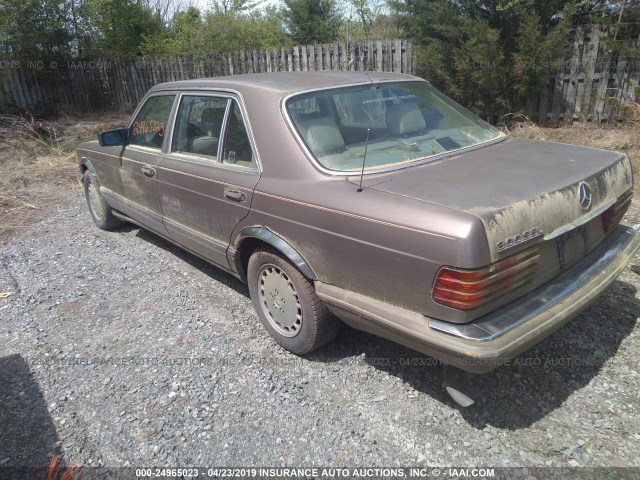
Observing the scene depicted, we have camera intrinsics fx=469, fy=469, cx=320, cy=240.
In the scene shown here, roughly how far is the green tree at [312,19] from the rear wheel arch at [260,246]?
20061 mm

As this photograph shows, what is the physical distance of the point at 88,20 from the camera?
1510cm

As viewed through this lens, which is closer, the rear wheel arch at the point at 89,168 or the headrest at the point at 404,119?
the headrest at the point at 404,119

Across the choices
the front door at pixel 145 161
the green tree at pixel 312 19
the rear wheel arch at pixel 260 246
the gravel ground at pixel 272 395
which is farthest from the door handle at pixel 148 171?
the green tree at pixel 312 19

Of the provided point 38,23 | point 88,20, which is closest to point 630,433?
point 38,23

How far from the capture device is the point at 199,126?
3752mm

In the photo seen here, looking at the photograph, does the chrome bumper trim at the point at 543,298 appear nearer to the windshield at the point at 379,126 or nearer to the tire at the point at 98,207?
the windshield at the point at 379,126

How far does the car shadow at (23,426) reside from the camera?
2488mm

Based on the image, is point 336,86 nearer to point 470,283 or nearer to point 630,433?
point 470,283

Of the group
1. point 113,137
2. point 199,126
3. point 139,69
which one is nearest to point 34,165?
point 113,137

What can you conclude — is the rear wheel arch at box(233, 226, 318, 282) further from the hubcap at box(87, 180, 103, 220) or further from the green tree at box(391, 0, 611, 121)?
the green tree at box(391, 0, 611, 121)

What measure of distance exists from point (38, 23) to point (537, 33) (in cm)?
1343

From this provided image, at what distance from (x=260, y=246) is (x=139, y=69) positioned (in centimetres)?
1408

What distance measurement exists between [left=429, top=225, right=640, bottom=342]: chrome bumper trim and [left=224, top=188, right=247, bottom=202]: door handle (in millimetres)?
1537

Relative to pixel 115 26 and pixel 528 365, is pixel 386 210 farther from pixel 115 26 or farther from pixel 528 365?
pixel 115 26
